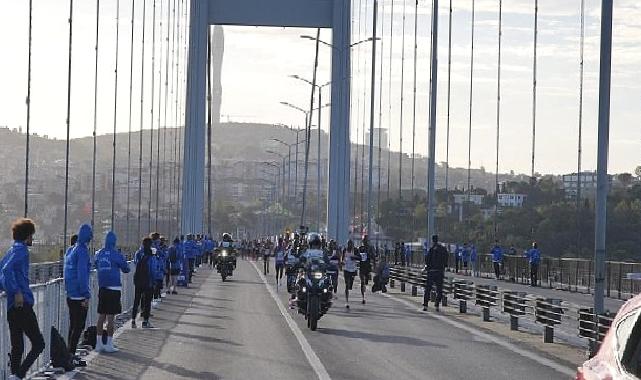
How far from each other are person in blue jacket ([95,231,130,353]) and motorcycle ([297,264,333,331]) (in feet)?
17.8

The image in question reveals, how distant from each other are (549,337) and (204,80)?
65.6 m

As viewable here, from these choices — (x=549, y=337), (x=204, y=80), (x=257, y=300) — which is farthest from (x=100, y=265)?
(x=204, y=80)

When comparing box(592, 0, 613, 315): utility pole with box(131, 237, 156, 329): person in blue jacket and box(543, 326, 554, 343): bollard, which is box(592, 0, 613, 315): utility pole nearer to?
box(543, 326, 554, 343): bollard

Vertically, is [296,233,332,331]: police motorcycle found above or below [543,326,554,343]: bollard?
above

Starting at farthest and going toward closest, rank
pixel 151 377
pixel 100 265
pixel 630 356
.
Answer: pixel 100 265
pixel 151 377
pixel 630 356

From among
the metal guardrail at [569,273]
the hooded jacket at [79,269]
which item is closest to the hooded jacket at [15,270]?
the hooded jacket at [79,269]

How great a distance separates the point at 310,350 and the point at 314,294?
4.82m

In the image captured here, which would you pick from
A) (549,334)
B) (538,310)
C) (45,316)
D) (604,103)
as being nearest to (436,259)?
(538,310)

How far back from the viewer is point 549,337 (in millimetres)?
22562

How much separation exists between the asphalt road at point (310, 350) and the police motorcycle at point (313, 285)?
1.14 ft

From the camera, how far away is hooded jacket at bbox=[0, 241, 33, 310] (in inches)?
550

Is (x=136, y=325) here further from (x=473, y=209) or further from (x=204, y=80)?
(x=473, y=209)

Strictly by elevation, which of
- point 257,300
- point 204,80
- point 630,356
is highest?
point 204,80

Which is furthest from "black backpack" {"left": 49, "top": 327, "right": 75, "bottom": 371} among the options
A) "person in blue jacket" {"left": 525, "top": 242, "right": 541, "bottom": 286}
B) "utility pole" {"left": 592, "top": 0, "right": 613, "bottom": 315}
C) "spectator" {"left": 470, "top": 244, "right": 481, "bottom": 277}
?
"spectator" {"left": 470, "top": 244, "right": 481, "bottom": 277}
